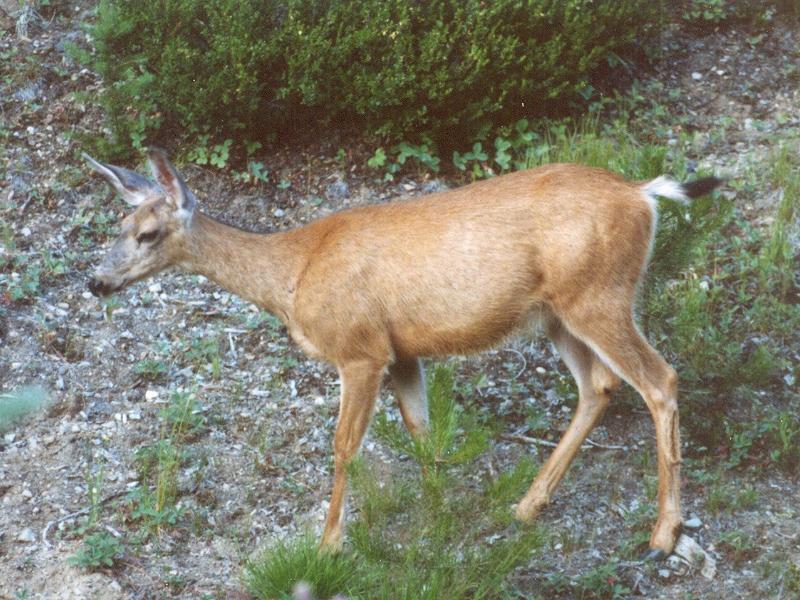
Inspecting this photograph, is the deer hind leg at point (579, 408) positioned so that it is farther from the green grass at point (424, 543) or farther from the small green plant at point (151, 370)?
the small green plant at point (151, 370)

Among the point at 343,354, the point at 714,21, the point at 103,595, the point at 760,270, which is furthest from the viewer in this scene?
the point at 714,21

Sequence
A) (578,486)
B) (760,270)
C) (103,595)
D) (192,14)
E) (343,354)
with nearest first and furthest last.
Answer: (103,595)
(343,354)
(578,486)
(760,270)
(192,14)

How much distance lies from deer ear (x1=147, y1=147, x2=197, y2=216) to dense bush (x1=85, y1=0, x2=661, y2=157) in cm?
216

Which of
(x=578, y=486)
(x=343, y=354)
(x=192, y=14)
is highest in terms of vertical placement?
(x=192, y=14)

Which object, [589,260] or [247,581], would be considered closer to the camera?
[247,581]

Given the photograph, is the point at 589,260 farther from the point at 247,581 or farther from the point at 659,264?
the point at 247,581

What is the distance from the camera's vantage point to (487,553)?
5.43 meters

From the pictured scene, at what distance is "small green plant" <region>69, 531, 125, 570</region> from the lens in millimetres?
5918

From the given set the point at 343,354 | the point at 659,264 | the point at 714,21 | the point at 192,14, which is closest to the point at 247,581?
the point at 343,354

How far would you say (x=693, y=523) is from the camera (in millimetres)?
6375

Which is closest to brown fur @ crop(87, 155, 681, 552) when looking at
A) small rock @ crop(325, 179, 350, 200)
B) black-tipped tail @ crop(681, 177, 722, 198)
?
black-tipped tail @ crop(681, 177, 722, 198)

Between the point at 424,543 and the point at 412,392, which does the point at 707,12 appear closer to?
the point at 412,392

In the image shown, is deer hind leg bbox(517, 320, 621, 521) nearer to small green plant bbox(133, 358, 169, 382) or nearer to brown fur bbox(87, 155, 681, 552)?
brown fur bbox(87, 155, 681, 552)

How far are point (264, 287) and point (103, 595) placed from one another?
1.65m
